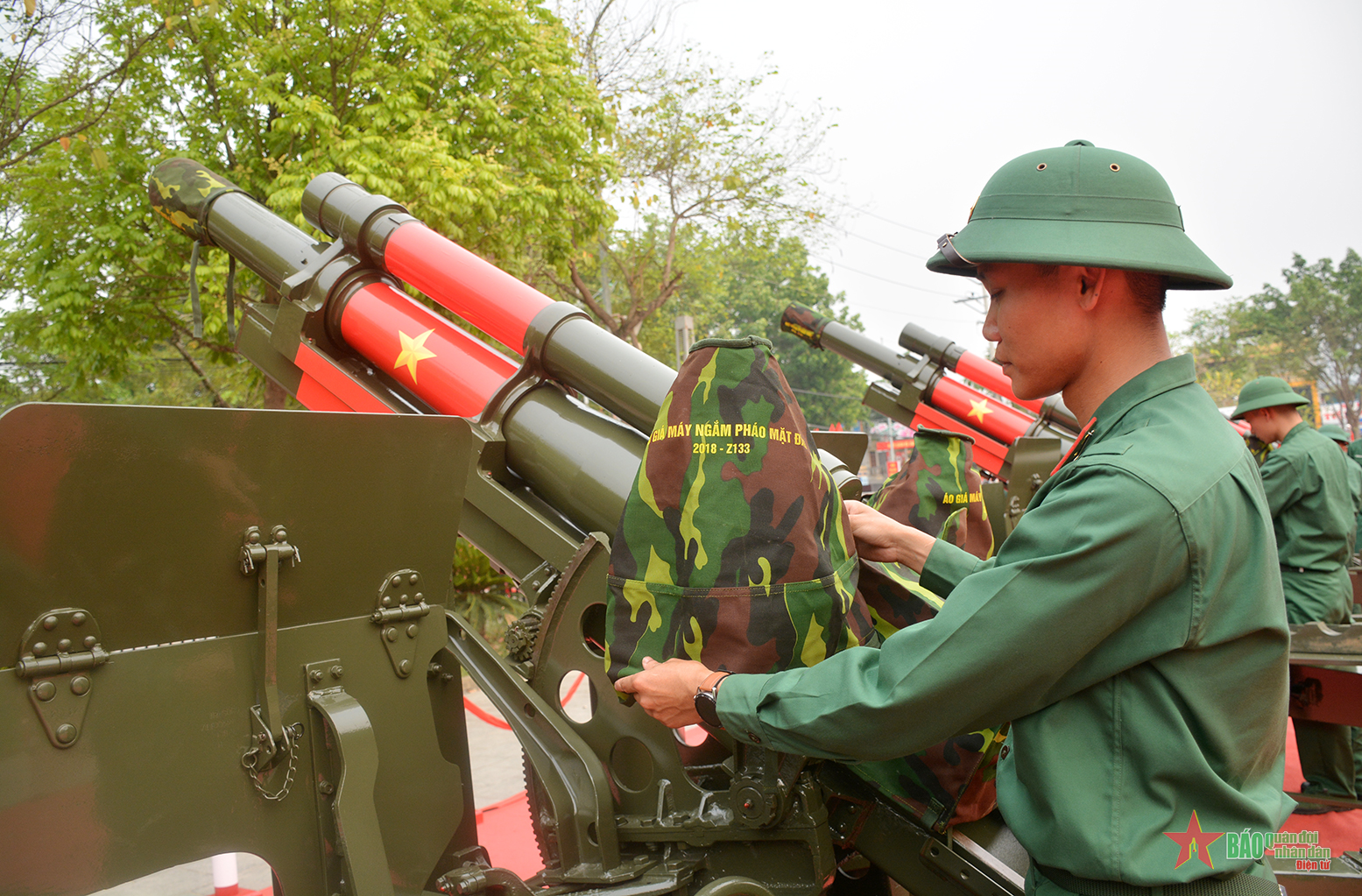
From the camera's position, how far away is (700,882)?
2080mm

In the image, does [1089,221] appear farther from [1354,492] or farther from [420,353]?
[1354,492]

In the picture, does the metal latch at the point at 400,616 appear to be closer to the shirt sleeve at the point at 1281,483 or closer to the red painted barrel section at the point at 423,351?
the red painted barrel section at the point at 423,351

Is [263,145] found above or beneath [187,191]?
above

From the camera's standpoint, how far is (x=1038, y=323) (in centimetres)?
135

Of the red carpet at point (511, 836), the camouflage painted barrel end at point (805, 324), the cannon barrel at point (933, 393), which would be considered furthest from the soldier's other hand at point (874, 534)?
the camouflage painted barrel end at point (805, 324)

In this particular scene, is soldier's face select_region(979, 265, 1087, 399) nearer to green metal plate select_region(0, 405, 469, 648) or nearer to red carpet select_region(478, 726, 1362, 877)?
green metal plate select_region(0, 405, 469, 648)

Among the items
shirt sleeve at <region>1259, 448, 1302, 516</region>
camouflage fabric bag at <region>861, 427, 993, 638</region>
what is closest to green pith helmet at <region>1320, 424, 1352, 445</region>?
shirt sleeve at <region>1259, 448, 1302, 516</region>

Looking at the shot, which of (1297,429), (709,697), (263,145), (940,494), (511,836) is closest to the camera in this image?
(709,697)

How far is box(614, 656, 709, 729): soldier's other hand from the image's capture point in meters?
1.59

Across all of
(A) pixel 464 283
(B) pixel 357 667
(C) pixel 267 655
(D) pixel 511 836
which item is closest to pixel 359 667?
(B) pixel 357 667

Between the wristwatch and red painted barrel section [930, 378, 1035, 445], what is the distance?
192 inches

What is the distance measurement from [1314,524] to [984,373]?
2.17 metres

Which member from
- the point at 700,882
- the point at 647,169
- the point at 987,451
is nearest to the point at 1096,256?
the point at 700,882

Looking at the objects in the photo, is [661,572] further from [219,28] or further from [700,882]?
[219,28]
